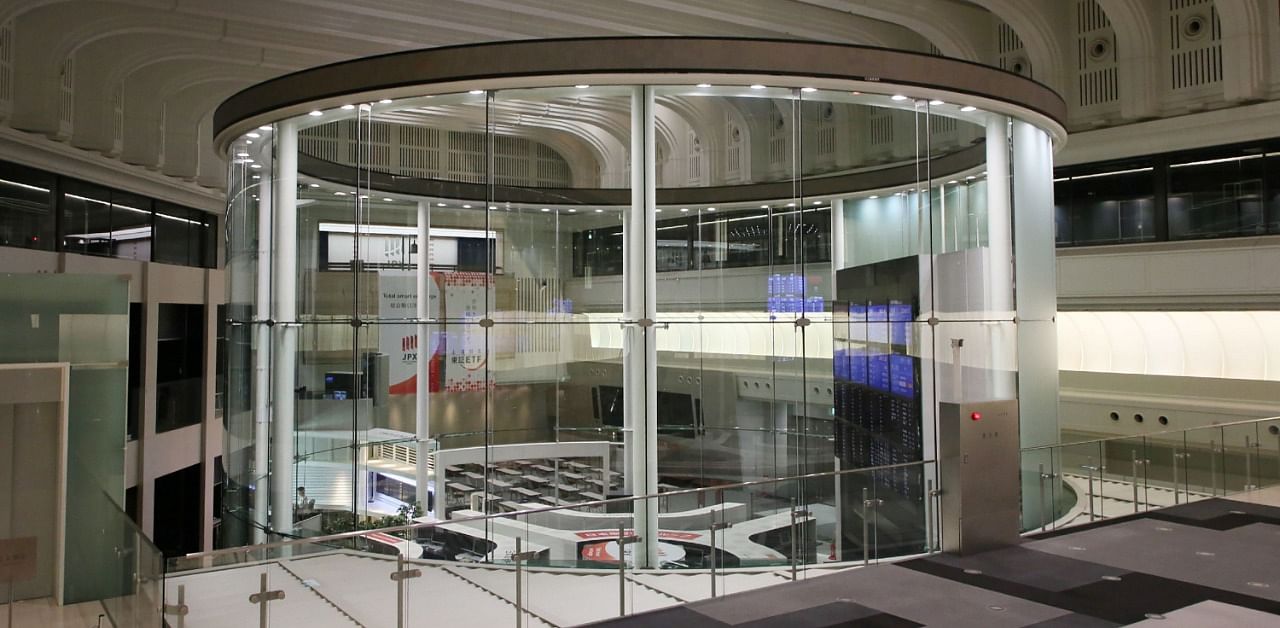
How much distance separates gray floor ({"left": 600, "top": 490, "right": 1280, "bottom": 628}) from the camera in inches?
225

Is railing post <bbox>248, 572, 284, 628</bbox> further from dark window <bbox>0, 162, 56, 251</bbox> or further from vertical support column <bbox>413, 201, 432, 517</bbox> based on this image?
dark window <bbox>0, 162, 56, 251</bbox>

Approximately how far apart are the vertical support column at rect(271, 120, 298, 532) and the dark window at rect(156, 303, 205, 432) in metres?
10.6

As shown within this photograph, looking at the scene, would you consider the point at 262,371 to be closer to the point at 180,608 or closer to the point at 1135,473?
the point at 180,608

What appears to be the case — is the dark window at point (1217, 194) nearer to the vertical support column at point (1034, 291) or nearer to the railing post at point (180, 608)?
the vertical support column at point (1034, 291)

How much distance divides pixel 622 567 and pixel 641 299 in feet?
10.2

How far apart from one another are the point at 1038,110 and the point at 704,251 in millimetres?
4111

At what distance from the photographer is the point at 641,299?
8805 millimetres

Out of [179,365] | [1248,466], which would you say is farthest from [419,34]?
[1248,466]

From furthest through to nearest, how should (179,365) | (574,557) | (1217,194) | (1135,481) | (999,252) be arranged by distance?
1. (179,365)
2. (1217,194)
3. (999,252)
4. (1135,481)
5. (574,557)

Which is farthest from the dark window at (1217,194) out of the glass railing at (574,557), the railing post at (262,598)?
the railing post at (262,598)

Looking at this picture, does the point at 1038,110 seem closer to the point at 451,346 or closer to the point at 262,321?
the point at 451,346

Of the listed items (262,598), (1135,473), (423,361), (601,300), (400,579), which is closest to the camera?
(262,598)

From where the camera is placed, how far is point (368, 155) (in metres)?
9.34

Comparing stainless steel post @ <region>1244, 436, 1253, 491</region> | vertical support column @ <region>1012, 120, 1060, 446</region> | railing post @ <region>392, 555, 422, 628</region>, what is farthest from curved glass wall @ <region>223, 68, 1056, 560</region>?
railing post @ <region>392, 555, 422, 628</region>
